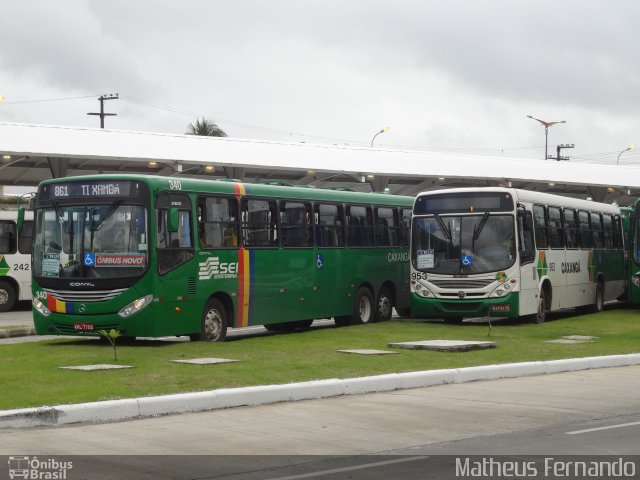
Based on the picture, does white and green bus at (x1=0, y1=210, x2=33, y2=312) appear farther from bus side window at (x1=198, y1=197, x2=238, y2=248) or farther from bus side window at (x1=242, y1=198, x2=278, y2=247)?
bus side window at (x1=198, y1=197, x2=238, y2=248)

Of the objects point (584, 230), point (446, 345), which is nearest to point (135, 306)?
point (446, 345)

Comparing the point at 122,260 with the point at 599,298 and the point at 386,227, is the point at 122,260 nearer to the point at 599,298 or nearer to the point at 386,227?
the point at 386,227

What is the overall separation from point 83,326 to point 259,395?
6935 millimetres

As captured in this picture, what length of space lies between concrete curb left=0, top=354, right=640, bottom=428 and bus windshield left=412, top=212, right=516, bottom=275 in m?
7.57

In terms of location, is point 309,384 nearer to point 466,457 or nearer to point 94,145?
point 466,457

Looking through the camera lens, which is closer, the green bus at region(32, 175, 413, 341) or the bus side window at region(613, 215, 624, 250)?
the green bus at region(32, 175, 413, 341)

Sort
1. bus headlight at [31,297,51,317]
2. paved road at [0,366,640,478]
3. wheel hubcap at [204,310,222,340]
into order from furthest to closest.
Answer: wheel hubcap at [204,310,222,340]
bus headlight at [31,297,51,317]
paved road at [0,366,640,478]

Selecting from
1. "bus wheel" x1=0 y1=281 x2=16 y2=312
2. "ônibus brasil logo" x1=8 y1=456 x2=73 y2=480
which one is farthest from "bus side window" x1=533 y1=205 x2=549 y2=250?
"ônibus brasil logo" x1=8 y1=456 x2=73 y2=480

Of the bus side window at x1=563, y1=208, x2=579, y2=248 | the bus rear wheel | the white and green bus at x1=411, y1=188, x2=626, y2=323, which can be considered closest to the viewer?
the bus rear wheel

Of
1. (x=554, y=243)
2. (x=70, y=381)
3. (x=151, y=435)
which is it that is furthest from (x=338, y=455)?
(x=554, y=243)

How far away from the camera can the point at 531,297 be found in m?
27.1

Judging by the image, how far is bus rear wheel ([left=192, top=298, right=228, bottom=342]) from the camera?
70.2 ft

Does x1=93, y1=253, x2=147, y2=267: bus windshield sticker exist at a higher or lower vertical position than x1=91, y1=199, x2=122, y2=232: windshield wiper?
lower

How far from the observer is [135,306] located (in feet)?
65.6
